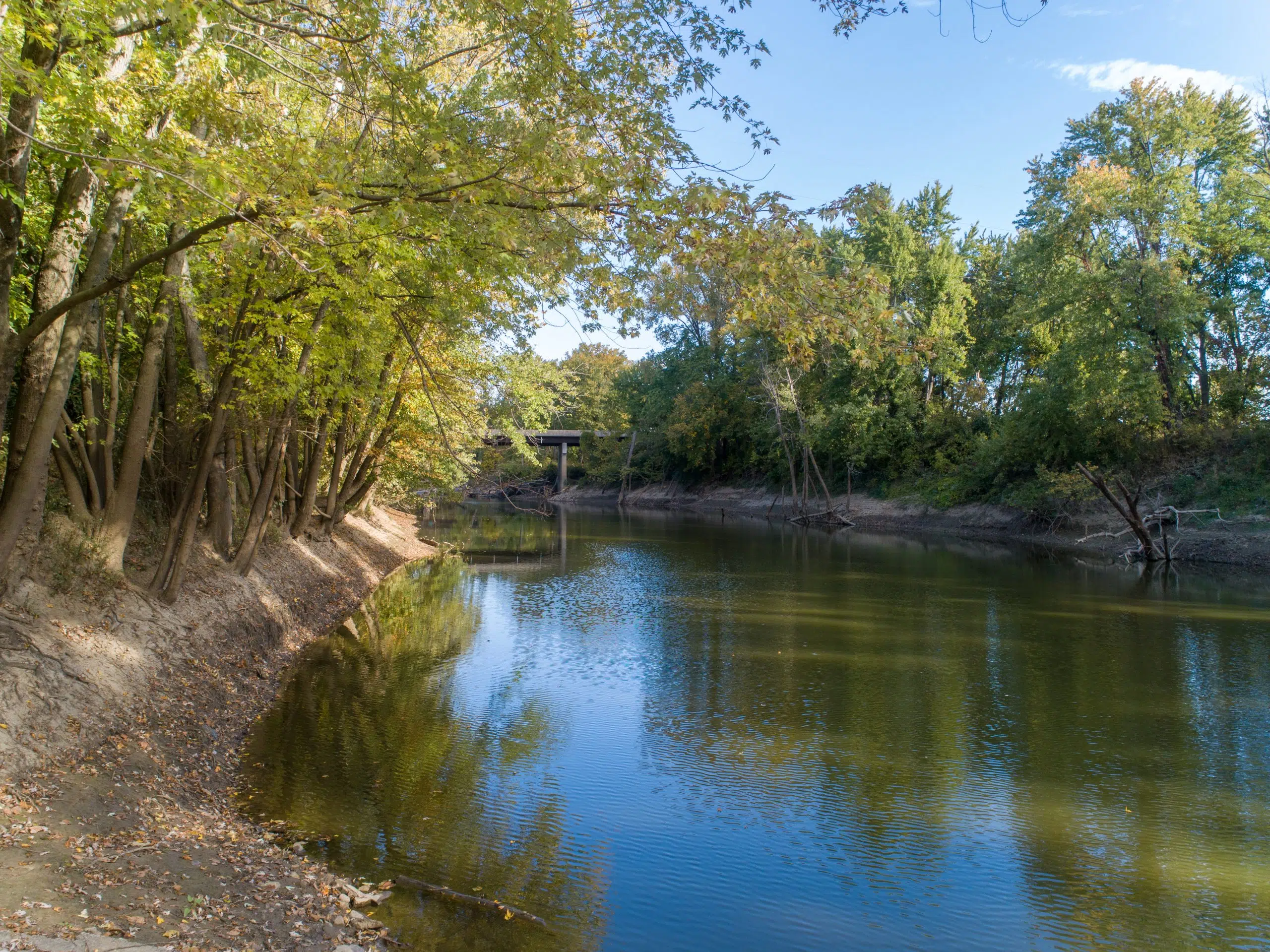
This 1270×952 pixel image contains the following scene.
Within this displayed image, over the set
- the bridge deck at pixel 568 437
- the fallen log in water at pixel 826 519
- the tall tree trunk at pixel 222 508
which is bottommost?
the fallen log in water at pixel 826 519

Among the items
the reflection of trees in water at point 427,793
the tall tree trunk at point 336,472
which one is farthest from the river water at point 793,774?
the tall tree trunk at point 336,472

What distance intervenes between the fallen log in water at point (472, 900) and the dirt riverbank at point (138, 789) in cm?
47

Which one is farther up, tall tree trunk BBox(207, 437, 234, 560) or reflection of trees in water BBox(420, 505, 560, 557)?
tall tree trunk BBox(207, 437, 234, 560)

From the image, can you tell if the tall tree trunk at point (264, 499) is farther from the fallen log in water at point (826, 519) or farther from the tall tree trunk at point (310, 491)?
the fallen log in water at point (826, 519)

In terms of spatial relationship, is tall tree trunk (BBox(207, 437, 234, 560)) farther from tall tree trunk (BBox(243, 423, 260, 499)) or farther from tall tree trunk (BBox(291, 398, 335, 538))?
tall tree trunk (BBox(291, 398, 335, 538))

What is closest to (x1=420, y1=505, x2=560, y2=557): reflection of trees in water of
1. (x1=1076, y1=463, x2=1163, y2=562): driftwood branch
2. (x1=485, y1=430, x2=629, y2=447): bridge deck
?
(x1=485, y1=430, x2=629, y2=447): bridge deck

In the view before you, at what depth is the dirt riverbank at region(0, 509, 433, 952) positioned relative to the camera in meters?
4.82

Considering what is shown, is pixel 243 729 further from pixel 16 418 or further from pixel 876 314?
pixel 876 314

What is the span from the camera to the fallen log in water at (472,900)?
595cm

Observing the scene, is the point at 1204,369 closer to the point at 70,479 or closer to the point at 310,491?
the point at 310,491

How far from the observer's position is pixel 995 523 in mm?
40000

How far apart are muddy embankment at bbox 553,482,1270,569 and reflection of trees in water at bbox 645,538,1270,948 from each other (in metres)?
9.78

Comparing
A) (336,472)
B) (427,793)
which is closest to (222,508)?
(336,472)

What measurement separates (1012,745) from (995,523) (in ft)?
106
